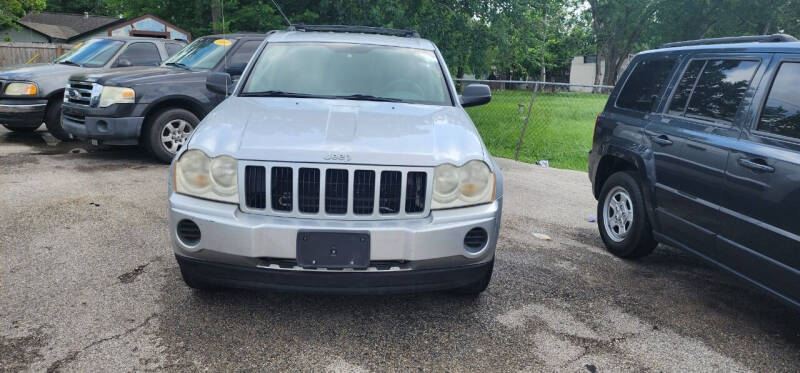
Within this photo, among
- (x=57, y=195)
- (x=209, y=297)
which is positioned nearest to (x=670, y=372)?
(x=209, y=297)

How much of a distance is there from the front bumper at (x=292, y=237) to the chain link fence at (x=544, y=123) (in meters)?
7.66

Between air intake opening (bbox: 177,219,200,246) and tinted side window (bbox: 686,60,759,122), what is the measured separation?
3.35 m

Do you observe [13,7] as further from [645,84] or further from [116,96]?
[645,84]

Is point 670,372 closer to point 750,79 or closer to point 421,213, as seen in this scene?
point 421,213

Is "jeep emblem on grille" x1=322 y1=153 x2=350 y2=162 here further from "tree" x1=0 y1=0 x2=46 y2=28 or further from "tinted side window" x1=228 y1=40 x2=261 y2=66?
"tree" x1=0 y1=0 x2=46 y2=28

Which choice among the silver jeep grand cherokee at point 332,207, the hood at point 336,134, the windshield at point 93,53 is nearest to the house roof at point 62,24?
the windshield at point 93,53

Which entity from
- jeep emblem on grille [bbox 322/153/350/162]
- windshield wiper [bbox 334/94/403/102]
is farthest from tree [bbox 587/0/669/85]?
jeep emblem on grille [bbox 322/153/350/162]

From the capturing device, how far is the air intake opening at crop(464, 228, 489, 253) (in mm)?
3025

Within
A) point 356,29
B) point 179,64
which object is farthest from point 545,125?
point 356,29

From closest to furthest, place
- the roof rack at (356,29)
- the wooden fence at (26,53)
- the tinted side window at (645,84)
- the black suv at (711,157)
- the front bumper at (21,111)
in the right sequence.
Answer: the black suv at (711,157) → the tinted side window at (645,84) → the roof rack at (356,29) → the front bumper at (21,111) → the wooden fence at (26,53)

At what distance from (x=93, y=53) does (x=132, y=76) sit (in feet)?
10.3

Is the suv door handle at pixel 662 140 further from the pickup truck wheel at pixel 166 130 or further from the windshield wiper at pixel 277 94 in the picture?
the pickup truck wheel at pixel 166 130

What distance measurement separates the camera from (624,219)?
15.7ft

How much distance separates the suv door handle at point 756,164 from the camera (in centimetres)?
320
